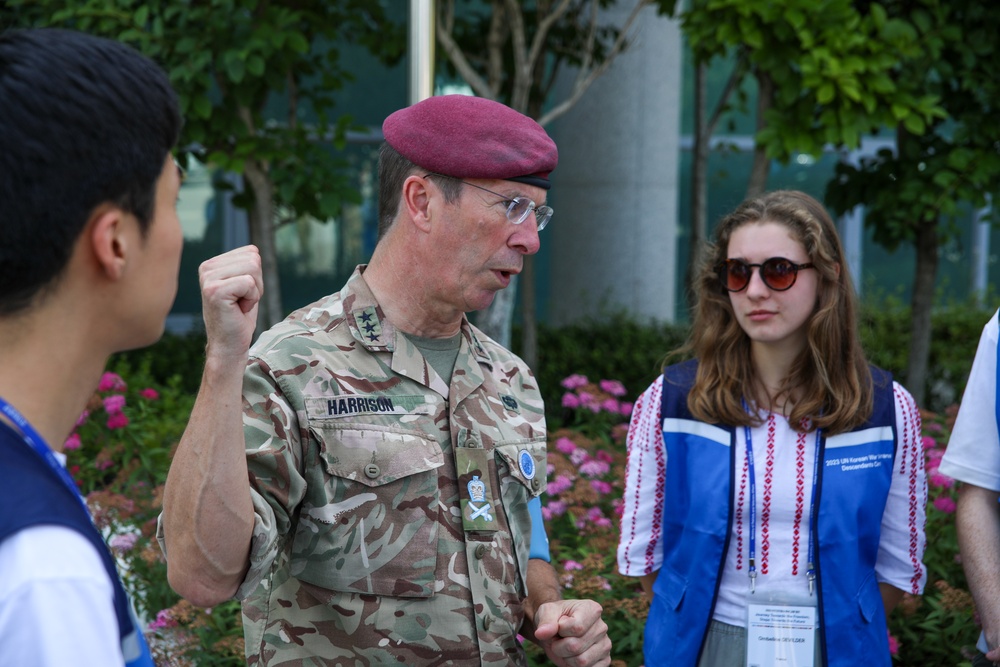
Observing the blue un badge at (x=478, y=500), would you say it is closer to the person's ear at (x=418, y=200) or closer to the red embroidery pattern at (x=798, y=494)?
the person's ear at (x=418, y=200)

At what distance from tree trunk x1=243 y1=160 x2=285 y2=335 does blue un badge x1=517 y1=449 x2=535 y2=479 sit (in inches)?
170

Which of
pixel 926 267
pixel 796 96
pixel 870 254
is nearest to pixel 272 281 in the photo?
pixel 796 96

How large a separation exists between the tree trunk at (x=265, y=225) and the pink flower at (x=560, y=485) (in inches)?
110

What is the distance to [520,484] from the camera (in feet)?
7.03

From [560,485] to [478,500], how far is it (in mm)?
2063

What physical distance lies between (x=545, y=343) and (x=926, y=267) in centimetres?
306

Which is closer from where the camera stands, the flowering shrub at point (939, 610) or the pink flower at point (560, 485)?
the flowering shrub at point (939, 610)

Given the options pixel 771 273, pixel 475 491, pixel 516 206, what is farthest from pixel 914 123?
pixel 475 491

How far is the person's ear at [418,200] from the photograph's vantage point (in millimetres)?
2043

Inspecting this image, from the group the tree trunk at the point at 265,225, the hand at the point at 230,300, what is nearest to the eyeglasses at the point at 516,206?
the hand at the point at 230,300

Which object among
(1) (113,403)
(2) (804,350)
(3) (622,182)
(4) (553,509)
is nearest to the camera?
(2) (804,350)

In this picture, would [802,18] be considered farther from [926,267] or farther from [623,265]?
[623,265]

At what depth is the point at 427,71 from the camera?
14.9 ft

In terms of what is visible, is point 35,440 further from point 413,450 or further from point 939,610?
point 939,610
